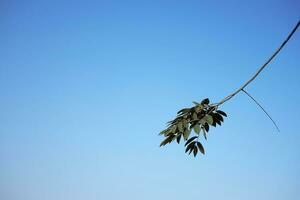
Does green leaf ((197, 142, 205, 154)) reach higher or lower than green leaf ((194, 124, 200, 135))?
lower

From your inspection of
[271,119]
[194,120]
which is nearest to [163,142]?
[194,120]

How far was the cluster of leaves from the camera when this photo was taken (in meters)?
5.08

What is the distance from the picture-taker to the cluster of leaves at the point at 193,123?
5.08 metres

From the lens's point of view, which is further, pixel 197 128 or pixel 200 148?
pixel 200 148

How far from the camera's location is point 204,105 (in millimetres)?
5289

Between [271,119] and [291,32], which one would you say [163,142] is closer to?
[271,119]

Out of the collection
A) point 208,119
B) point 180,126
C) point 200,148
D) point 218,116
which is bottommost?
point 200,148

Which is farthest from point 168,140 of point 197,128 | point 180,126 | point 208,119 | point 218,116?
point 218,116

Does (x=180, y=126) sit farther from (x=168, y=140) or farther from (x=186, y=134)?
(x=168, y=140)

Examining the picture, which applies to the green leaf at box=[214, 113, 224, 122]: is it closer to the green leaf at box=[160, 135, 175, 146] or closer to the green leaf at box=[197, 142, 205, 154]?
the green leaf at box=[197, 142, 205, 154]

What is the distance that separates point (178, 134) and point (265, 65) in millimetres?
1608

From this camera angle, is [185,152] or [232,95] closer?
[232,95]

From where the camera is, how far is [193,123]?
203 inches

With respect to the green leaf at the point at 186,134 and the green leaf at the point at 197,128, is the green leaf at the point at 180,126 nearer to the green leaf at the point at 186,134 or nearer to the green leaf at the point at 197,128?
the green leaf at the point at 186,134
